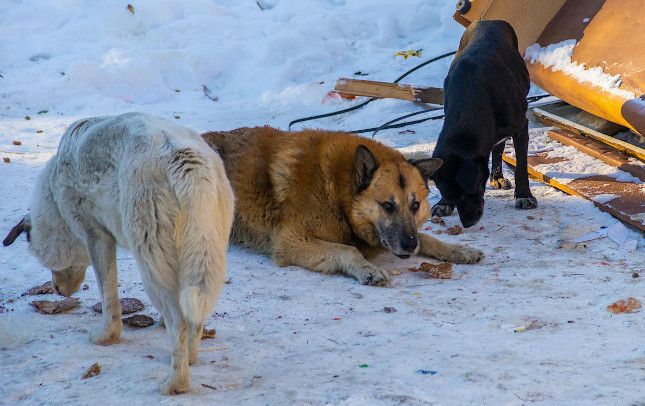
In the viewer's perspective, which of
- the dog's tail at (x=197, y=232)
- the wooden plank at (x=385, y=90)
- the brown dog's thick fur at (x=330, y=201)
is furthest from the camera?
the wooden plank at (x=385, y=90)

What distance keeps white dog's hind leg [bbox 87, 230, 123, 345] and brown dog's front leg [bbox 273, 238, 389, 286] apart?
1717 mm

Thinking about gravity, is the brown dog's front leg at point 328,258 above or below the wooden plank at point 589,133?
below

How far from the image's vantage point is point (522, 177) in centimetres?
682

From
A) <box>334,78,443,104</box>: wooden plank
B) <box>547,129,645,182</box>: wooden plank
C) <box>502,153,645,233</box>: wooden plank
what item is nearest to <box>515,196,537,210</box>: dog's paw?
<box>502,153,645,233</box>: wooden plank

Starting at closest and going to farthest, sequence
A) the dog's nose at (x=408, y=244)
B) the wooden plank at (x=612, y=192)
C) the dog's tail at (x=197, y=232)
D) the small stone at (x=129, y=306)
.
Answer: the dog's tail at (x=197, y=232)
the small stone at (x=129, y=306)
the dog's nose at (x=408, y=244)
the wooden plank at (x=612, y=192)

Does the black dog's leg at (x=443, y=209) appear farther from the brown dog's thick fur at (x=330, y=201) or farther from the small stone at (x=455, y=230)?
the brown dog's thick fur at (x=330, y=201)

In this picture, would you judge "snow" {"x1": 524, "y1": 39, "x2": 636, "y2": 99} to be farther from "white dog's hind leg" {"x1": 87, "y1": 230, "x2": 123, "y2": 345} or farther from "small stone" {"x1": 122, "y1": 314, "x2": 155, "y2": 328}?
"white dog's hind leg" {"x1": 87, "y1": 230, "x2": 123, "y2": 345}

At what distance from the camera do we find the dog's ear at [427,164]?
19.0 feet

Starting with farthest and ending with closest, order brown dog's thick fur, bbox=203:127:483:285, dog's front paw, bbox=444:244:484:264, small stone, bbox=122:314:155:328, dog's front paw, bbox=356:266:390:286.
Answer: dog's front paw, bbox=444:244:484:264, brown dog's thick fur, bbox=203:127:483:285, dog's front paw, bbox=356:266:390:286, small stone, bbox=122:314:155:328

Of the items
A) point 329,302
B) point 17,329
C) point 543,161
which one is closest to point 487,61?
point 543,161

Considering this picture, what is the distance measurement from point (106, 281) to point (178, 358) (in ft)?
2.66

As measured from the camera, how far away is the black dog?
20.4ft

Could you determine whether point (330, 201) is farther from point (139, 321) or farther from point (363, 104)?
point (363, 104)

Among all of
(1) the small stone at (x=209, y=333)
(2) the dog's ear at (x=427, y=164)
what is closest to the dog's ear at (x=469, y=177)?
(2) the dog's ear at (x=427, y=164)
